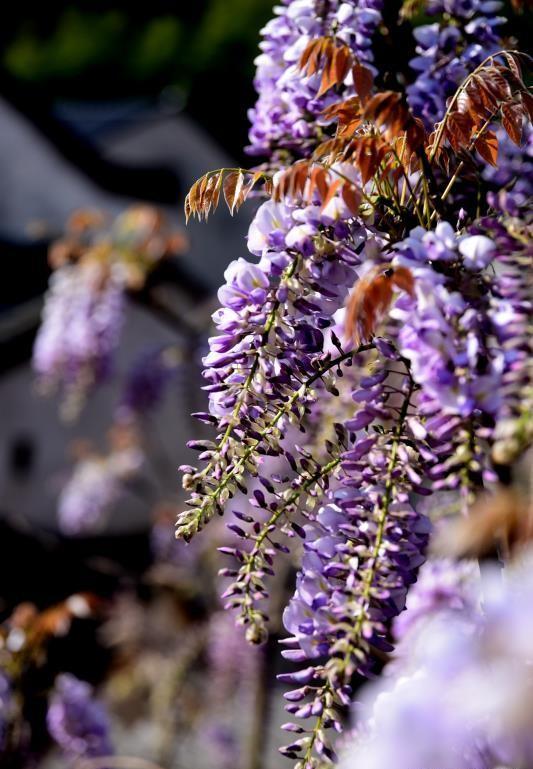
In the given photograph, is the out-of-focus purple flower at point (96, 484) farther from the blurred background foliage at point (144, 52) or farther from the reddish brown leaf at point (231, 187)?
the reddish brown leaf at point (231, 187)

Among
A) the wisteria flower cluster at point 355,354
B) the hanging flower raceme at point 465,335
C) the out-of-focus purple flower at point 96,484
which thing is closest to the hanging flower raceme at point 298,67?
the wisteria flower cluster at point 355,354

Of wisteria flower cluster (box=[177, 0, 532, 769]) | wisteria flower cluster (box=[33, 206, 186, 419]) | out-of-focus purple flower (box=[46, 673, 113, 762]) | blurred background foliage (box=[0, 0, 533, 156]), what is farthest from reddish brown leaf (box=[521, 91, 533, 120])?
blurred background foliage (box=[0, 0, 533, 156])

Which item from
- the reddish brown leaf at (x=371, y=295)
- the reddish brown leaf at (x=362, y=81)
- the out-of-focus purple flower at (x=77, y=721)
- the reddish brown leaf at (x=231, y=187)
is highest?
the reddish brown leaf at (x=362, y=81)

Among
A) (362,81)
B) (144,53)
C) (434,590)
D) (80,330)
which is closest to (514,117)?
(362,81)

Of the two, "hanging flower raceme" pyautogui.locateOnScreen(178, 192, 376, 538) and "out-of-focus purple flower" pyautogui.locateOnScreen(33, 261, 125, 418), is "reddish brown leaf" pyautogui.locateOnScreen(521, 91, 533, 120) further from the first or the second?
"out-of-focus purple flower" pyautogui.locateOnScreen(33, 261, 125, 418)

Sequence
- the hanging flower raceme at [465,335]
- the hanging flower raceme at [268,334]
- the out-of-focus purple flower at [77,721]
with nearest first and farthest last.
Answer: the hanging flower raceme at [465,335] → the hanging flower raceme at [268,334] → the out-of-focus purple flower at [77,721]

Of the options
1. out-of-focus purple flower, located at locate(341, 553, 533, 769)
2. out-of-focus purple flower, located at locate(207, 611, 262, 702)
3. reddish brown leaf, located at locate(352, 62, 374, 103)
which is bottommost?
out-of-focus purple flower, located at locate(207, 611, 262, 702)
